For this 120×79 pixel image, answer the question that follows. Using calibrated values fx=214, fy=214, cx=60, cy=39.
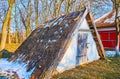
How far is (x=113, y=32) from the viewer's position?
71.9ft

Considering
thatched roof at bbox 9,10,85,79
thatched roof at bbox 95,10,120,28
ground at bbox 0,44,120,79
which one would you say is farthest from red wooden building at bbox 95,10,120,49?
thatched roof at bbox 9,10,85,79

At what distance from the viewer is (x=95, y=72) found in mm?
10078

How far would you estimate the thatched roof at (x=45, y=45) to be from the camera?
9.45 meters

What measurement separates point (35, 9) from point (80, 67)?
64.8 feet

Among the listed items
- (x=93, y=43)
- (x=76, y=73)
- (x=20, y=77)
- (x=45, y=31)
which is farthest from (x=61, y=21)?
(x=20, y=77)

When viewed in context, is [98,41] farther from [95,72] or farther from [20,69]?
[20,69]

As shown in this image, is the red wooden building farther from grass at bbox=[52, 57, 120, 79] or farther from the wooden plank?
grass at bbox=[52, 57, 120, 79]

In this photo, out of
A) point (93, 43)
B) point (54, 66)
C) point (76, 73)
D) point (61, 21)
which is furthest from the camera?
point (93, 43)

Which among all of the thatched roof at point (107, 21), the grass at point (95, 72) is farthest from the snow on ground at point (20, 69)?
the thatched roof at point (107, 21)

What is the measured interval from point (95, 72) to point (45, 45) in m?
2.82

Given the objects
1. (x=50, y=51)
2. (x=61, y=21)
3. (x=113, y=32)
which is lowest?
(x=113, y=32)

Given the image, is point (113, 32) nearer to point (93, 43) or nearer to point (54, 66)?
point (93, 43)

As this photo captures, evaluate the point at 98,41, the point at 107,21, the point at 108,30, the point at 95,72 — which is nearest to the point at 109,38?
the point at 108,30

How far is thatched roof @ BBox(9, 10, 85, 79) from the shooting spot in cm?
945
